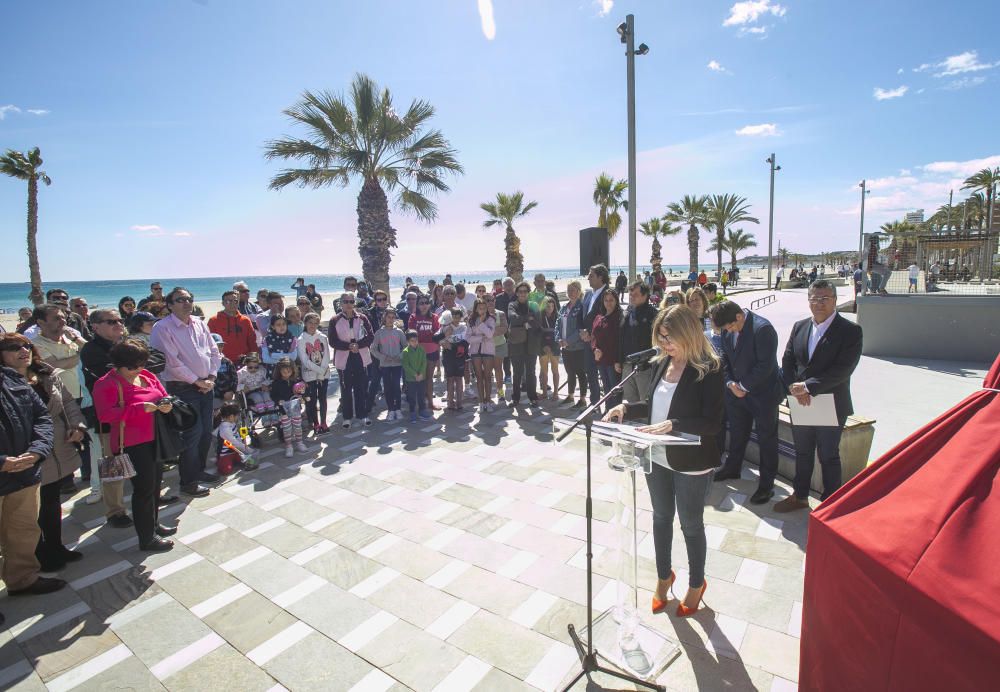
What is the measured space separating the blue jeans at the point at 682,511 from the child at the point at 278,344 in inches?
211

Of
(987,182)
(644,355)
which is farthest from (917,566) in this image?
(987,182)

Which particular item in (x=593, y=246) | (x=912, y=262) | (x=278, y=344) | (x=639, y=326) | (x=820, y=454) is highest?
(x=593, y=246)

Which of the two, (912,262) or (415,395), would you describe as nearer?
(415,395)

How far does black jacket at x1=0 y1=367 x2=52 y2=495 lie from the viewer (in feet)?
10.3

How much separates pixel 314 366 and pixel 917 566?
661 centimetres

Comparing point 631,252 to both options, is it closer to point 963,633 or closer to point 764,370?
point 764,370

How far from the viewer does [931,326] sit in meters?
10.3

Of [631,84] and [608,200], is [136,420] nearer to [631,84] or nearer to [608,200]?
[631,84]

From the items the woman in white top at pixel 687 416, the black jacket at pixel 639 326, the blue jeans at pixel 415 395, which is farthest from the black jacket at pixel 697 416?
the blue jeans at pixel 415 395

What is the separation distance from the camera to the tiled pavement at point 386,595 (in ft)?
8.67

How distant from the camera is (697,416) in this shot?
271cm

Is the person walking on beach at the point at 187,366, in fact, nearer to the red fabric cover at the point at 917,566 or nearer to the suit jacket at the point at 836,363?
the red fabric cover at the point at 917,566

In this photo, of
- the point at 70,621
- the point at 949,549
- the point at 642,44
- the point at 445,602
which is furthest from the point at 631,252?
the point at 70,621

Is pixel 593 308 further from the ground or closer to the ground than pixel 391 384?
further from the ground
